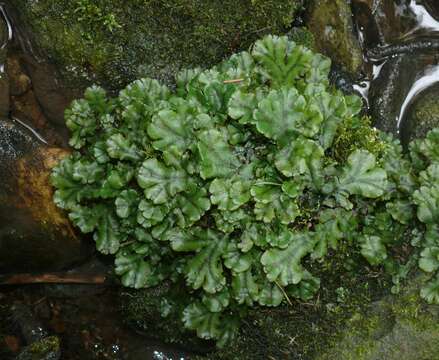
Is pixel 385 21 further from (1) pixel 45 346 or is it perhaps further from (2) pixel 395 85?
(1) pixel 45 346

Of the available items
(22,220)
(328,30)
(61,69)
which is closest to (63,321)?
(22,220)

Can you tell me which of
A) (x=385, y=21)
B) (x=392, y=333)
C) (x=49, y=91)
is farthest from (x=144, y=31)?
(x=392, y=333)

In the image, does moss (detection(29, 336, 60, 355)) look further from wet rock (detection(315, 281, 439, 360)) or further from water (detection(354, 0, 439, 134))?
water (detection(354, 0, 439, 134))

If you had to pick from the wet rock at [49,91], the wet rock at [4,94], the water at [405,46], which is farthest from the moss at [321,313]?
the wet rock at [4,94]

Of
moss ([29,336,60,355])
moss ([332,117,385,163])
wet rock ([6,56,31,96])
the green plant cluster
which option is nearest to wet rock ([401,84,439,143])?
the green plant cluster

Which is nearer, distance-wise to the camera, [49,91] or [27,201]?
[27,201]

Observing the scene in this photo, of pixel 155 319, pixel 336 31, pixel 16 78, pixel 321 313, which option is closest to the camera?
pixel 321 313

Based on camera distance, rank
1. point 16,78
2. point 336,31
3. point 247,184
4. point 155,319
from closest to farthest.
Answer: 1. point 247,184
2. point 336,31
3. point 155,319
4. point 16,78
